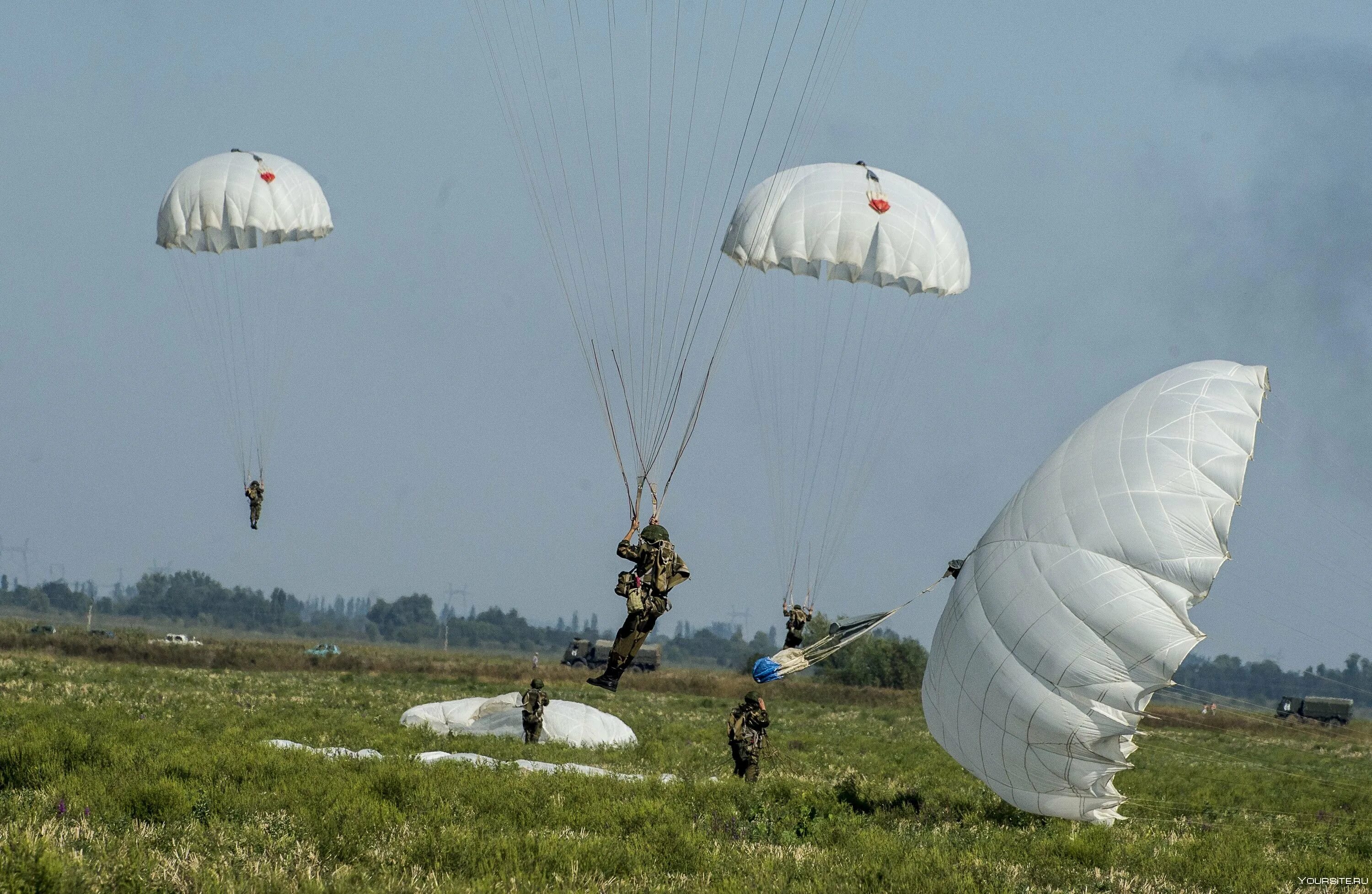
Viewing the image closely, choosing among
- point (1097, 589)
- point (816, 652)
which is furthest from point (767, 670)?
point (1097, 589)

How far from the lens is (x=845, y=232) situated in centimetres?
2133

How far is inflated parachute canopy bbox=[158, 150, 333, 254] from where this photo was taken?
28.9 meters

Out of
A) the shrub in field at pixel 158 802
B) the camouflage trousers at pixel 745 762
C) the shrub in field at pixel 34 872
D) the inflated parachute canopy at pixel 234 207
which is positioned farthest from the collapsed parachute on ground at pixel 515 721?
Answer: the shrub in field at pixel 34 872

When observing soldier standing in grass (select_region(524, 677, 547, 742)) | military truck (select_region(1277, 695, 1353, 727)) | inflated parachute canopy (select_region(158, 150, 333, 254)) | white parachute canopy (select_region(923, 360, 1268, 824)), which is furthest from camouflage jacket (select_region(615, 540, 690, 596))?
military truck (select_region(1277, 695, 1353, 727))

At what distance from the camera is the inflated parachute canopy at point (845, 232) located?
21.4m

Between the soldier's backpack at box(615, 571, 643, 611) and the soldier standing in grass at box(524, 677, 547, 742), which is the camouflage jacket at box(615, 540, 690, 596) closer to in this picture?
the soldier's backpack at box(615, 571, 643, 611)

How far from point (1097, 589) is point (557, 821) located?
6071 millimetres

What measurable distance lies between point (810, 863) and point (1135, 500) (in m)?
5.02

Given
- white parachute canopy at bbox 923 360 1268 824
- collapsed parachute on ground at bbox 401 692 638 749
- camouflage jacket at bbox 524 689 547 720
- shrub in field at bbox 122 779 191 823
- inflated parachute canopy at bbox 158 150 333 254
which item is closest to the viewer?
shrub in field at bbox 122 779 191 823

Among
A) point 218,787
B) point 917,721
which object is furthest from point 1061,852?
point 917,721

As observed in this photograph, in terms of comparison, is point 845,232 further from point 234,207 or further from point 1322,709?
point 1322,709

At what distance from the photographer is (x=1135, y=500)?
1319cm

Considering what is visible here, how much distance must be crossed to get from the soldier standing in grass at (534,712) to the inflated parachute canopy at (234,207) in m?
13.6

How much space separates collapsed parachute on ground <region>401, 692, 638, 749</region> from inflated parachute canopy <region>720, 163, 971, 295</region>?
9.00 metres
